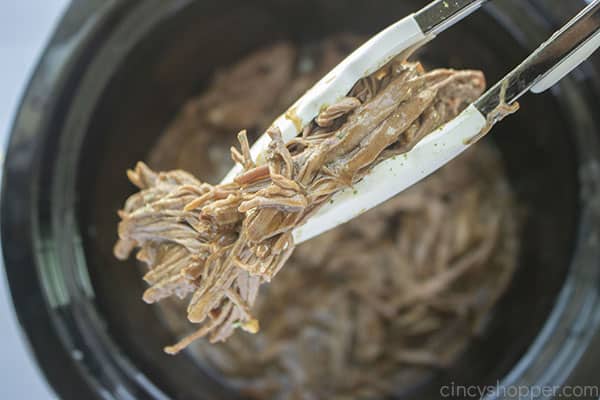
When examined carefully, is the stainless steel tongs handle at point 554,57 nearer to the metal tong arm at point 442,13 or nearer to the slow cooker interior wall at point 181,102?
the metal tong arm at point 442,13

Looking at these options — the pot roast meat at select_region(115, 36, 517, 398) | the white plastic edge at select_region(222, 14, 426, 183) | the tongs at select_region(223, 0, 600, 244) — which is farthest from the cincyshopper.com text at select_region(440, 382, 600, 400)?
the white plastic edge at select_region(222, 14, 426, 183)

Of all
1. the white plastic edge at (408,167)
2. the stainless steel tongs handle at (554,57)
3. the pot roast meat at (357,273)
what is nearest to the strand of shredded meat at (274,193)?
the white plastic edge at (408,167)

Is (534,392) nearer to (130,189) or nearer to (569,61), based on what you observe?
(569,61)

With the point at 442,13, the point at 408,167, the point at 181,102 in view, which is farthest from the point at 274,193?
the point at 181,102

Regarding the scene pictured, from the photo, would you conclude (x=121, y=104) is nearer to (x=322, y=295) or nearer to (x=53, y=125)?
(x=53, y=125)

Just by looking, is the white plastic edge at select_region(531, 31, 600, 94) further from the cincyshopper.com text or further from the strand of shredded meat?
the cincyshopper.com text

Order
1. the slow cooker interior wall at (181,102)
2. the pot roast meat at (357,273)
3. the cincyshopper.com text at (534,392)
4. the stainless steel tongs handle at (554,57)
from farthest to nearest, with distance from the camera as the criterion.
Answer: the pot roast meat at (357,273), the slow cooker interior wall at (181,102), the cincyshopper.com text at (534,392), the stainless steel tongs handle at (554,57)
